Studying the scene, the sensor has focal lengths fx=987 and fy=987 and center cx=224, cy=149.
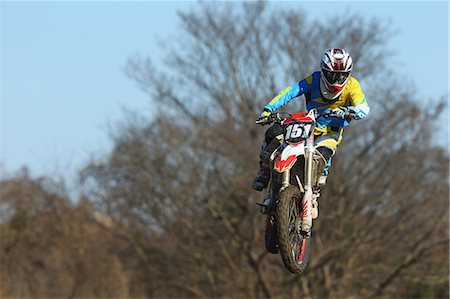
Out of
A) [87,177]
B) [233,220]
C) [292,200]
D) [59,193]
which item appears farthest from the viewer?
[59,193]

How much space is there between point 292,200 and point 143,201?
2506 centimetres

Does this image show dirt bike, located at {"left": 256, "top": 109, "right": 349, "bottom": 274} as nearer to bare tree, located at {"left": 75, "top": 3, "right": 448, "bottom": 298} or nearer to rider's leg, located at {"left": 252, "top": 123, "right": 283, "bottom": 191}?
rider's leg, located at {"left": 252, "top": 123, "right": 283, "bottom": 191}

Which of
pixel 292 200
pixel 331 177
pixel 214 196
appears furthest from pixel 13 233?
pixel 292 200

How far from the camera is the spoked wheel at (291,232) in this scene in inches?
408

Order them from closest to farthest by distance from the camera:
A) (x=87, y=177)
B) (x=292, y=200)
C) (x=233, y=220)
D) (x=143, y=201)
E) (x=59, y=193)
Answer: (x=292, y=200)
(x=233, y=220)
(x=143, y=201)
(x=87, y=177)
(x=59, y=193)

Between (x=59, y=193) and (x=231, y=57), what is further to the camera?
(x=59, y=193)

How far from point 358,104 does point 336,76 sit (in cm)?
42

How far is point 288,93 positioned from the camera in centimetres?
1130

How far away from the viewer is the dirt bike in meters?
10.6

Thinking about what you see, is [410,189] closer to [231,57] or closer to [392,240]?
[392,240]

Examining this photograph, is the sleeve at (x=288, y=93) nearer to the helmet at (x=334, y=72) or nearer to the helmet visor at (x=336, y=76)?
the helmet at (x=334, y=72)

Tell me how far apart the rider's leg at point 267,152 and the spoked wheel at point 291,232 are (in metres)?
0.57

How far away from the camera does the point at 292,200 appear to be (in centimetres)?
1074

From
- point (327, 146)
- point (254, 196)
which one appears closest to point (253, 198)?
point (254, 196)
